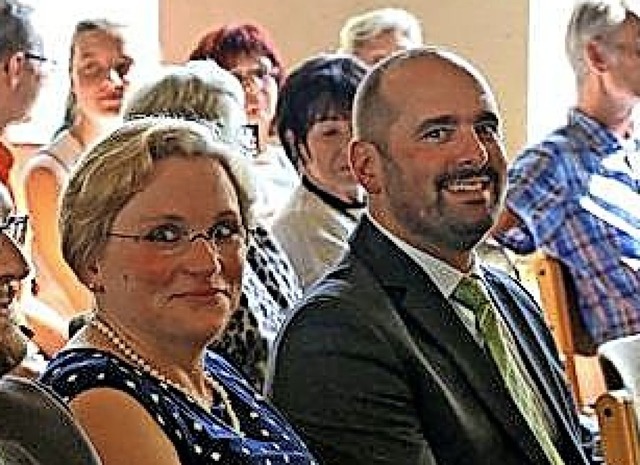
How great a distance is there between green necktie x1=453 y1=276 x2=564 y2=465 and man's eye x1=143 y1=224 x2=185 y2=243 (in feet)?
1.81

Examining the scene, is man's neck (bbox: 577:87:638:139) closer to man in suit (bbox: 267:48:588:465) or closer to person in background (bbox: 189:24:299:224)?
person in background (bbox: 189:24:299:224)

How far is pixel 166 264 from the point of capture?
1.73 m

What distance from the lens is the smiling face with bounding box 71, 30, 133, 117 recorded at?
11.5 feet

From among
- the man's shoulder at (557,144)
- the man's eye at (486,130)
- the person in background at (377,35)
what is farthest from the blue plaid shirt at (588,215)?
the man's eye at (486,130)

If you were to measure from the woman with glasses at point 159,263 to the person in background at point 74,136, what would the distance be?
58.0 inches

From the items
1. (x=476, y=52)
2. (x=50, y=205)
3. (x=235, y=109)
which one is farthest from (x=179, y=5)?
(x=235, y=109)

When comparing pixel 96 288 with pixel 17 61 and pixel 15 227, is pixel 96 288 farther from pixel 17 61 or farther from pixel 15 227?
pixel 17 61

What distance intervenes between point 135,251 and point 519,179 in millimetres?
1865

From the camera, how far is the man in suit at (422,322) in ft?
6.40

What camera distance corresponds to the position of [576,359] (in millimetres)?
3342

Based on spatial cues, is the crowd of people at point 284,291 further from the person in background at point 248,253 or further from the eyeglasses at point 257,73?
the eyeglasses at point 257,73

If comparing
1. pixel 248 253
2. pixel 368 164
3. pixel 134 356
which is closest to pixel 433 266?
pixel 368 164

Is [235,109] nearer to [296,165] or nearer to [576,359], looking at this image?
[296,165]

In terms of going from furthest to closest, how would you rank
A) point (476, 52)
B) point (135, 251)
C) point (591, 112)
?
point (476, 52) < point (591, 112) < point (135, 251)
